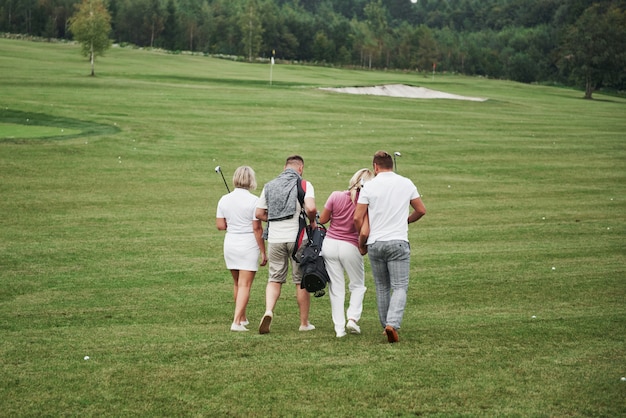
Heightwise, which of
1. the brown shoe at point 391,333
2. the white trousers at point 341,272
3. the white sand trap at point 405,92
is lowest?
the brown shoe at point 391,333

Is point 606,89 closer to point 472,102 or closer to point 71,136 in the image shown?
point 472,102

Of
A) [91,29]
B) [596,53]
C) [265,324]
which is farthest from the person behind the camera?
[596,53]

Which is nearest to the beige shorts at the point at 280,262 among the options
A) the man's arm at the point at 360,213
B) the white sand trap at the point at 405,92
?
the man's arm at the point at 360,213

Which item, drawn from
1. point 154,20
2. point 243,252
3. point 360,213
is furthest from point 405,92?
point 154,20

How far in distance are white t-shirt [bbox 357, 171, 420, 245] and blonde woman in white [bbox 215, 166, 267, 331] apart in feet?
5.36

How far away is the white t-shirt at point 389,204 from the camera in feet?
32.2

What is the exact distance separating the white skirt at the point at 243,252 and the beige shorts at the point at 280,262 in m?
0.23

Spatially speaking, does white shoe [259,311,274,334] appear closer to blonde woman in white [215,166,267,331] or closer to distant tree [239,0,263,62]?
blonde woman in white [215,166,267,331]

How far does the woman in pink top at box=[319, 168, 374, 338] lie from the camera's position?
33.6 ft

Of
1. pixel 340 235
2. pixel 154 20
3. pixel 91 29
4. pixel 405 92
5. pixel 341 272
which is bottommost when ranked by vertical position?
pixel 341 272

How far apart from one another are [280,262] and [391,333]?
6.38ft

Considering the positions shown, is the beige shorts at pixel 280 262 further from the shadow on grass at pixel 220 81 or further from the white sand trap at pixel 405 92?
the white sand trap at pixel 405 92

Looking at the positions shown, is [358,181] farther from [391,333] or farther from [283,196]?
[391,333]

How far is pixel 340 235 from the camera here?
1031 cm
